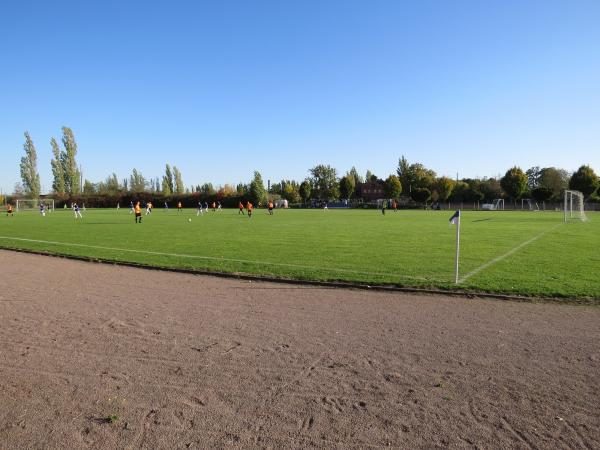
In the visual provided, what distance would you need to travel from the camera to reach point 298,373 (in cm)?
492

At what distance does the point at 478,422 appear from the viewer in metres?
3.85

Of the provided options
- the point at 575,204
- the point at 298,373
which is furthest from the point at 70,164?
the point at 298,373

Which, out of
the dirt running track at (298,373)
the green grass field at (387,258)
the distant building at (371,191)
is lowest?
the dirt running track at (298,373)

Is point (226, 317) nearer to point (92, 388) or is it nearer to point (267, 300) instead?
point (267, 300)

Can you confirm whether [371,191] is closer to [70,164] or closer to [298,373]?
[70,164]

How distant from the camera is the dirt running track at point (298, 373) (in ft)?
12.2

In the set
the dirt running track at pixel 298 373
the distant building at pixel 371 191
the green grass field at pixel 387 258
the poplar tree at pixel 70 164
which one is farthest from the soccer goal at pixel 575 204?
the poplar tree at pixel 70 164

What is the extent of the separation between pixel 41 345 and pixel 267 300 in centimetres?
392

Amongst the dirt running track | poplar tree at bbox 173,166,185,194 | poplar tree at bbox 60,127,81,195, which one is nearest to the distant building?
poplar tree at bbox 173,166,185,194

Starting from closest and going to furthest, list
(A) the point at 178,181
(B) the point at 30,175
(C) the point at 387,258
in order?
(C) the point at 387,258 → (B) the point at 30,175 → (A) the point at 178,181

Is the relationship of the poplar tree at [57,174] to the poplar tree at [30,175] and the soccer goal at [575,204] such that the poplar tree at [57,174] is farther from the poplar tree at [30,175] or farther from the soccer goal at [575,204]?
the soccer goal at [575,204]

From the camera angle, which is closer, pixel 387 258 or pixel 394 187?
pixel 387 258

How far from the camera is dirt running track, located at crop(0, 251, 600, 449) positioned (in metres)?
3.71

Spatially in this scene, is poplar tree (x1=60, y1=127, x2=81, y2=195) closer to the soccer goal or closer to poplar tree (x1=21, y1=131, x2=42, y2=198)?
poplar tree (x1=21, y1=131, x2=42, y2=198)
